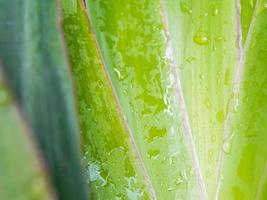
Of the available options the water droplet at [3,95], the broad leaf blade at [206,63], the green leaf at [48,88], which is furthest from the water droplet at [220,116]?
the water droplet at [3,95]

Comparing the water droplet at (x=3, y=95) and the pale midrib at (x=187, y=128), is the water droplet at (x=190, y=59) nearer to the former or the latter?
the pale midrib at (x=187, y=128)

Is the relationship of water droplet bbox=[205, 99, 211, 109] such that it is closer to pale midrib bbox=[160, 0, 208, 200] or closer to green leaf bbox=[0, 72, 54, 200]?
pale midrib bbox=[160, 0, 208, 200]

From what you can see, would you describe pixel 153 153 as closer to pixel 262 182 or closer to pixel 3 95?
pixel 262 182

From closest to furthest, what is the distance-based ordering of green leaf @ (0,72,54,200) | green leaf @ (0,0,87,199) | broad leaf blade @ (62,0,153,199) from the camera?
green leaf @ (0,72,54,200) < green leaf @ (0,0,87,199) < broad leaf blade @ (62,0,153,199)

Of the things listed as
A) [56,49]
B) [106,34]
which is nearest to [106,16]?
[106,34]

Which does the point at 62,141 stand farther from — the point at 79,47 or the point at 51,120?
the point at 79,47

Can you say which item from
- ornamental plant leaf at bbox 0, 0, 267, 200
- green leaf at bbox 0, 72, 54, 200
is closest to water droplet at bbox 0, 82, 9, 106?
green leaf at bbox 0, 72, 54, 200
